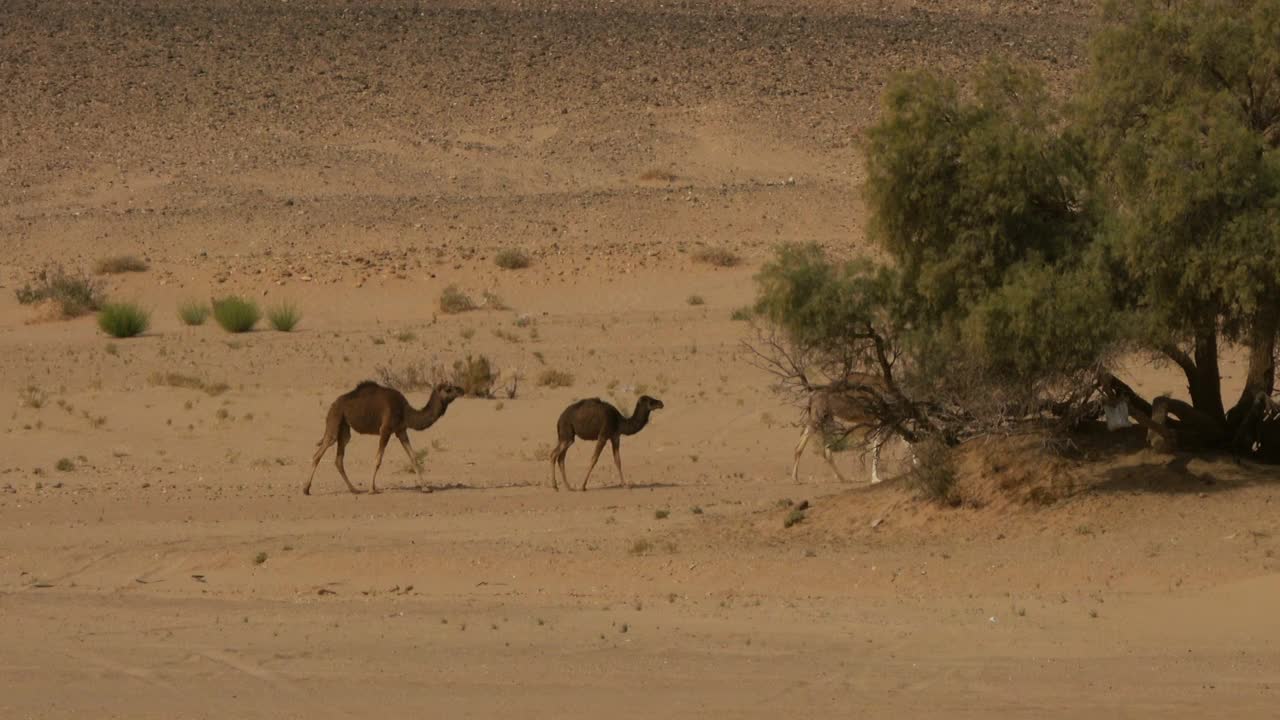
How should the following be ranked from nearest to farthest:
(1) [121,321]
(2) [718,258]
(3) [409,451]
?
(3) [409,451] → (1) [121,321] → (2) [718,258]

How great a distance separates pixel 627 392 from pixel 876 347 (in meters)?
12.4

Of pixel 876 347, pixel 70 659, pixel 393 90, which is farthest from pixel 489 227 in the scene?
pixel 70 659

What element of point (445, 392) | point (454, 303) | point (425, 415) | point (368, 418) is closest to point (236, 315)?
point (454, 303)

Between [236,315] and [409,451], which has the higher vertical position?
[236,315]

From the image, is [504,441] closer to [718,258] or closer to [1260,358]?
[1260,358]

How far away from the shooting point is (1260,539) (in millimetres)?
16391

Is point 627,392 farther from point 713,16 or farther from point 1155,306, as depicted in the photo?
point 713,16

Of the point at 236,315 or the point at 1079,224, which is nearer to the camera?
the point at 1079,224

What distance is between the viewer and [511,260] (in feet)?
142

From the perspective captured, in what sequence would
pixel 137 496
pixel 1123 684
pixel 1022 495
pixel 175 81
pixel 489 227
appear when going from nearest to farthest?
pixel 1123 684
pixel 1022 495
pixel 137 496
pixel 489 227
pixel 175 81

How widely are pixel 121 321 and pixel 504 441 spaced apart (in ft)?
41.7

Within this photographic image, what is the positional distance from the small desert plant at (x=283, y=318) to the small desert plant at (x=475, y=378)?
264 inches

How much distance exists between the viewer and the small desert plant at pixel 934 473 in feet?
58.0

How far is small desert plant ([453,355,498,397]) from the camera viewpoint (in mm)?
29859
